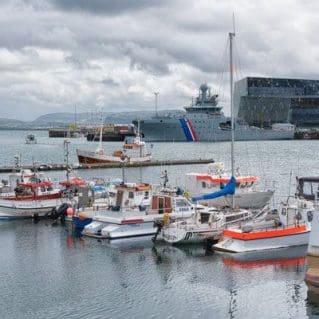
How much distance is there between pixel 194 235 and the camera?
33.7 m

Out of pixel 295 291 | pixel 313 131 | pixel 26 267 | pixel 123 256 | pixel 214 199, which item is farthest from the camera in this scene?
pixel 313 131

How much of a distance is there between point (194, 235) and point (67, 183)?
1582 centimetres

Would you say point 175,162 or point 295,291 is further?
point 175,162

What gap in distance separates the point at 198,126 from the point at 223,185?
350 ft

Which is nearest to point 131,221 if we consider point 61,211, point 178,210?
point 178,210

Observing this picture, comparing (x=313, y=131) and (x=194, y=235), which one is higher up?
(x=313, y=131)

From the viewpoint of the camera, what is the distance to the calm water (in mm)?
23188

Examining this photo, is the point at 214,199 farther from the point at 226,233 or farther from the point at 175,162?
the point at 175,162

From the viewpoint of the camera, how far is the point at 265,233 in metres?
31.3

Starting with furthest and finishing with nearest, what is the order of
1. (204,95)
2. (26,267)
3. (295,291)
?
(204,95) < (26,267) < (295,291)

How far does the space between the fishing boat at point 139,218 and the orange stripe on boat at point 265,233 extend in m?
4.32

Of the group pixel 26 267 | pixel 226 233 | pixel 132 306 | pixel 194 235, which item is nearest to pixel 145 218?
pixel 194 235

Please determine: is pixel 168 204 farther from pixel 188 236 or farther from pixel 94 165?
pixel 94 165

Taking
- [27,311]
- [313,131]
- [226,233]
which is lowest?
[27,311]
